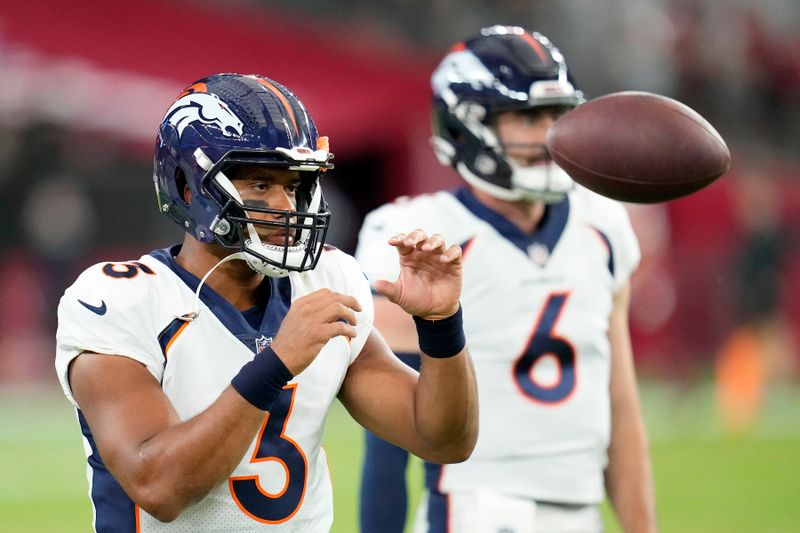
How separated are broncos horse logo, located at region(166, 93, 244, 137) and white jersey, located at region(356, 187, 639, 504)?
0.80 m

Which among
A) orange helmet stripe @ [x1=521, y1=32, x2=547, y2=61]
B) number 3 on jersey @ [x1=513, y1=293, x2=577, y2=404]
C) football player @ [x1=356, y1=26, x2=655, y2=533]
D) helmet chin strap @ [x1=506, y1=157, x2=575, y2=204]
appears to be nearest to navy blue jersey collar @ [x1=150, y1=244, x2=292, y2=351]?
football player @ [x1=356, y1=26, x2=655, y2=533]

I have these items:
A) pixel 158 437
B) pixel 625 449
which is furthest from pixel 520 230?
pixel 158 437

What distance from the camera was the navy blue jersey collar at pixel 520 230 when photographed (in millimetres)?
3660

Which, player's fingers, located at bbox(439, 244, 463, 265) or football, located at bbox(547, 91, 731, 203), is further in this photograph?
football, located at bbox(547, 91, 731, 203)

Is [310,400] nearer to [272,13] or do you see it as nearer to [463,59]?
[463,59]

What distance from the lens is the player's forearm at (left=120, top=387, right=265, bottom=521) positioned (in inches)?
97.3

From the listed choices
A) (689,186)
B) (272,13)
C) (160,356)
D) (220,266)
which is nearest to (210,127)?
(220,266)

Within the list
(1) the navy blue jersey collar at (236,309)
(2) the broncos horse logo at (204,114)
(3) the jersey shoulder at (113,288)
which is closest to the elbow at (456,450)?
(1) the navy blue jersey collar at (236,309)

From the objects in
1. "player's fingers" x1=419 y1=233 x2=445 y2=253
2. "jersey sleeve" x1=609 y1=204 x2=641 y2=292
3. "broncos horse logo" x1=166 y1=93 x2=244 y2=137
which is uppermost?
"broncos horse logo" x1=166 y1=93 x2=244 y2=137

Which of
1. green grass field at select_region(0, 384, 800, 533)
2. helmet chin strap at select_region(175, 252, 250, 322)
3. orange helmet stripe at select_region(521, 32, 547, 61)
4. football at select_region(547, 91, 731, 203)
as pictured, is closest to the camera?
helmet chin strap at select_region(175, 252, 250, 322)

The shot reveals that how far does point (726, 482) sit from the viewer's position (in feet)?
28.5

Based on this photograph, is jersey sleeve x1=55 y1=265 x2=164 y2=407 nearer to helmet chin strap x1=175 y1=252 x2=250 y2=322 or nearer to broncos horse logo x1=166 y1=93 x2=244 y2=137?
helmet chin strap x1=175 y1=252 x2=250 y2=322

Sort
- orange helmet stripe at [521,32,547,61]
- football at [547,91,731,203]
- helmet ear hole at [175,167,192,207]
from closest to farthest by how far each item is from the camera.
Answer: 1. helmet ear hole at [175,167,192,207]
2. football at [547,91,731,203]
3. orange helmet stripe at [521,32,547,61]

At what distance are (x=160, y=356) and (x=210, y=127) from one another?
0.51m
